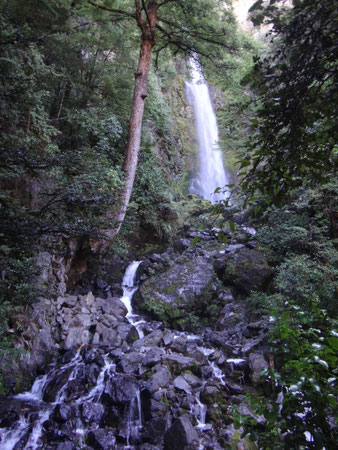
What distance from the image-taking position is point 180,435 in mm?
3881

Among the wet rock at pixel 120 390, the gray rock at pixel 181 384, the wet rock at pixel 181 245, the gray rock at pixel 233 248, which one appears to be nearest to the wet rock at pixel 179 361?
the gray rock at pixel 181 384

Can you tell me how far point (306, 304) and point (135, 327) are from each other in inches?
168

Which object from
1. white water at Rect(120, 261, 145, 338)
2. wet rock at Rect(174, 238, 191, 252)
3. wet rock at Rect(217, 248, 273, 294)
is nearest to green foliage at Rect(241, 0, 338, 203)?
white water at Rect(120, 261, 145, 338)

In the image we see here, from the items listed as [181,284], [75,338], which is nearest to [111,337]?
[75,338]

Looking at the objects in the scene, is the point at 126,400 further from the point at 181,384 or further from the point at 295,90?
the point at 295,90

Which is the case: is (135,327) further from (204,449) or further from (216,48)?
(216,48)

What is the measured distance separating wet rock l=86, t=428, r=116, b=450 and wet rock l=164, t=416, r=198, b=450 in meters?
0.84

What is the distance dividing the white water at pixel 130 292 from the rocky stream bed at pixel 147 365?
0.04 m

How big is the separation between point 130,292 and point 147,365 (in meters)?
3.82

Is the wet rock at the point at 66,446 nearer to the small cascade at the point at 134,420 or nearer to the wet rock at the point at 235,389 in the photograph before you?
the small cascade at the point at 134,420

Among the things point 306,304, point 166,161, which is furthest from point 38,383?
point 166,161

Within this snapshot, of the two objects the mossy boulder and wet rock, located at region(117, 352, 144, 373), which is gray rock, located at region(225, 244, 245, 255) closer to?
the mossy boulder

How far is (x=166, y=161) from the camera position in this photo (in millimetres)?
13758

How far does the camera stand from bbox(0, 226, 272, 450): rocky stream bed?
412cm
